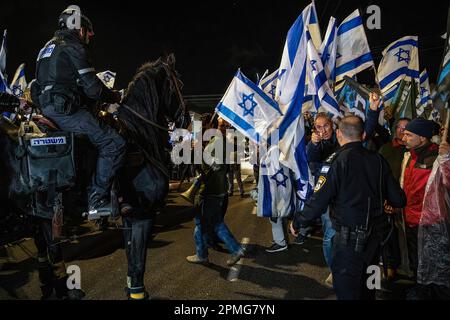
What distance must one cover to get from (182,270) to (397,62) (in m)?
6.50

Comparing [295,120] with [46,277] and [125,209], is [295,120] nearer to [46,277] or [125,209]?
[125,209]

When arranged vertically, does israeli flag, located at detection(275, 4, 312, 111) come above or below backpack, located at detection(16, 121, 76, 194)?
above

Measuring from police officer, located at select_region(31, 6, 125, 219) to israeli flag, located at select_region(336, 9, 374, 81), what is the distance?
16.7 feet

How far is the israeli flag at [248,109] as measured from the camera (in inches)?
242

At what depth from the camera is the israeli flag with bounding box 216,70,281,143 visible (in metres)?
6.15

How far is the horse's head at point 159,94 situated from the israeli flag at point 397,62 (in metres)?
5.37

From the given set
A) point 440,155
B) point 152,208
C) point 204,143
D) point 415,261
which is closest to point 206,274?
point 152,208

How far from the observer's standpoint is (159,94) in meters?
4.39

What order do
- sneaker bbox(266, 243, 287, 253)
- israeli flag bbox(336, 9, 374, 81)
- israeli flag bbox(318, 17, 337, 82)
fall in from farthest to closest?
1. israeli flag bbox(336, 9, 374, 81)
2. israeli flag bbox(318, 17, 337, 82)
3. sneaker bbox(266, 243, 287, 253)

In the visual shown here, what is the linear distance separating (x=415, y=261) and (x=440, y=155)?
137 cm

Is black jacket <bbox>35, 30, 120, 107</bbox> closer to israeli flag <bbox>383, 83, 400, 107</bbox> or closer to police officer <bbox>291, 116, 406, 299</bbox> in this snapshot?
police officer <bbox>291, 116, 406, 299</bbox>

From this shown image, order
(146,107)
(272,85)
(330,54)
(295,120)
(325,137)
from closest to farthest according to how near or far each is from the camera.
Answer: (146,107)
(325,137)
(295,120)
(330,54)
(272,85)

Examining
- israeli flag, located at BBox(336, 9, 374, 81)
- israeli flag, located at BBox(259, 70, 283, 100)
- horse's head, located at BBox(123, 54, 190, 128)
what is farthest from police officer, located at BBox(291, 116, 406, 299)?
israeli flag, located at BBox(259, 70, 283, 100)

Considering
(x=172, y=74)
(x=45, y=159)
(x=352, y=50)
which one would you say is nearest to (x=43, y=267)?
(x=45, y=159)
